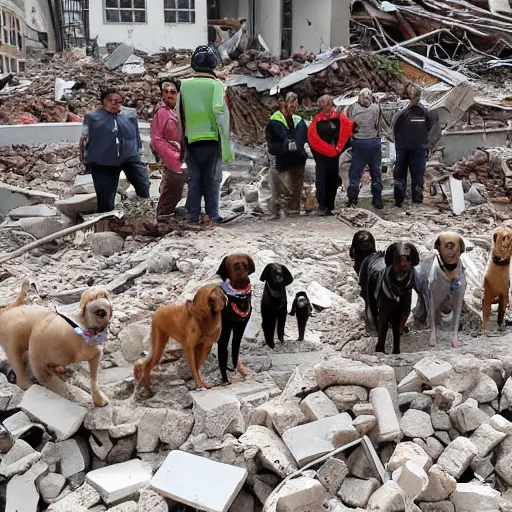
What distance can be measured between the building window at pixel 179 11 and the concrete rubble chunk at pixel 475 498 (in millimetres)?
17670

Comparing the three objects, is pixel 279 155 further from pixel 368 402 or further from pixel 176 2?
pixel 176 2

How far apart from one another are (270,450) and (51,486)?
133 centimetres

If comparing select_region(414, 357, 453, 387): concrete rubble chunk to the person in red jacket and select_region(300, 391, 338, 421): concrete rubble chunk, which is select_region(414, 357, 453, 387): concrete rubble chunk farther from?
the person in red jacket

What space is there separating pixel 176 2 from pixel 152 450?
1718 centimetres

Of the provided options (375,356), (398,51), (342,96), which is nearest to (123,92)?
(342,96)

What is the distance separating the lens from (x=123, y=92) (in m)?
16.6

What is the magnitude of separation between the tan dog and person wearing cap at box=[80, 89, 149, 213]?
3581mm

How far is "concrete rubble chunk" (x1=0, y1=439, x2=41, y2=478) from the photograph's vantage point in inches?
159

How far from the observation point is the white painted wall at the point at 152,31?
19219 mm

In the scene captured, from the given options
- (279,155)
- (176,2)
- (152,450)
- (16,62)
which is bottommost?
(152,450)

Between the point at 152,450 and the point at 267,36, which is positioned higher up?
the point at 267,36

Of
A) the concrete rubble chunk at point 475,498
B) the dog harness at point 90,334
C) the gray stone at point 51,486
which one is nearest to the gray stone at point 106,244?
the dog harness at point 90,334

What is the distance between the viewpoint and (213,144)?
779cm

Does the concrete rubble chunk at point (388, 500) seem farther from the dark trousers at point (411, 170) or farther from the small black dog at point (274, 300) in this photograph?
the dark trousers at point (411, 170)
